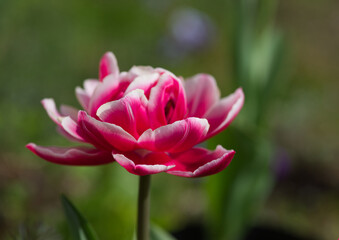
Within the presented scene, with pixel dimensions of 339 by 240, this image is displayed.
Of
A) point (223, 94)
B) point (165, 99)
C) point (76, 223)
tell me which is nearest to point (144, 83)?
point (165, 99)

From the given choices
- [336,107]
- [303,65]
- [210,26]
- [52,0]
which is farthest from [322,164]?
[52,0]

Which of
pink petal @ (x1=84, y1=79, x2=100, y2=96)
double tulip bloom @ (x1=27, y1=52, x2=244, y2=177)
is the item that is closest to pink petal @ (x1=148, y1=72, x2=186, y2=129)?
double tulip bloom @ (x1=27, y1=52, x2=244, y2=177)

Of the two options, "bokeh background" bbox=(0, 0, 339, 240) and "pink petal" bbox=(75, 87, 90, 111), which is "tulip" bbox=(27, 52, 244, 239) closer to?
"pink petal" bbox=(75, 87, 90, 111)

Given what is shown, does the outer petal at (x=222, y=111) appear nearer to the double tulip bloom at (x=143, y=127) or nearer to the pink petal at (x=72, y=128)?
the double tulip bloom at (x=143, y=127)

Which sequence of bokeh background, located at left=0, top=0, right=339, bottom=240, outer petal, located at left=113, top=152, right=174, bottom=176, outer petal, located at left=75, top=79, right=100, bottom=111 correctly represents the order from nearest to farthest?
outer petal, located at left=113, top=152, right=174, bottom=176 → outer petal, located at left=75, top=79, right=100, bottom=111 → bokeh background, located at left=0, top=0, right=339, bottom=240

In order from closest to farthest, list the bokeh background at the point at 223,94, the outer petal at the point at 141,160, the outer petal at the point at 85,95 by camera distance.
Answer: the outer petal at the point at 141,160 < the outer petal at the point at 85,95 < the bokeh background at the point at 223,94

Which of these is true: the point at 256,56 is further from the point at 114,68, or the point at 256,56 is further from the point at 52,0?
the point at 52,0

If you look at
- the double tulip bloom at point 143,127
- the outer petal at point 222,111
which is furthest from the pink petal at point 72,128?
the outer petal at point 222,111
